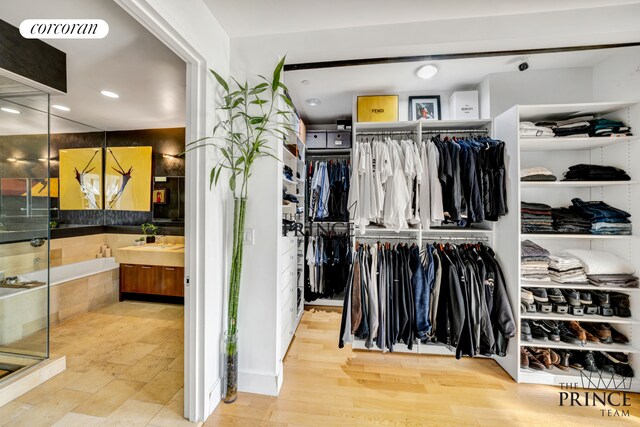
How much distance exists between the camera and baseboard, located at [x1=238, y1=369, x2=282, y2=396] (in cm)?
181

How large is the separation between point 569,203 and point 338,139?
2.43 meters

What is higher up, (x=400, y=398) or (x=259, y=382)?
(x=259, y=382)

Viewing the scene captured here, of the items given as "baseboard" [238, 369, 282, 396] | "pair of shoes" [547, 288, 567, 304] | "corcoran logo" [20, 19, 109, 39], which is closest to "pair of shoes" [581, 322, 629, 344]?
"pair of shoes" [547, 288, 567, 304]

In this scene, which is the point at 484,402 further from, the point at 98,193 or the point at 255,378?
the point at 98,193

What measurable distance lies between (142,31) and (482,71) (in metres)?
2.79

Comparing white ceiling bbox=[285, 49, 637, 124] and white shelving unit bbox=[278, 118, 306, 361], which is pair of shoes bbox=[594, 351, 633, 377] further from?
white shelving unit bbox=[278, 118, 306, 361]

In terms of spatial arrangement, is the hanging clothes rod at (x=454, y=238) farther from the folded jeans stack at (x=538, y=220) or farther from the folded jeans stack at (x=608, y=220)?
the folded jeans stack at (x=608, y=220)

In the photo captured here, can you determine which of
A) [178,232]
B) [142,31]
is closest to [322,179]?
[142,31]

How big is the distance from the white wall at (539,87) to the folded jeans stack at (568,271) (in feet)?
4.57

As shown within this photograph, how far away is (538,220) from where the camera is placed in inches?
80.0

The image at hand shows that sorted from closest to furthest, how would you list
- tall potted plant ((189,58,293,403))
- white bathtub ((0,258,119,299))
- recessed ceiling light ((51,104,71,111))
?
1. tall potted plant ((189,58,293,403))
2. recessed ceiling light ((51,104,71,111))
3. white bathtub ((0,258,119,299))

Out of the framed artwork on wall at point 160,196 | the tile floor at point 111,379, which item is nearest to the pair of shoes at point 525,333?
the tile floor at point 111,379

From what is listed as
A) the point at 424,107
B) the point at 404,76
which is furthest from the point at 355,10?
the point at 424,107

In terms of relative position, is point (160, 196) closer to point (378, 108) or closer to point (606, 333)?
point (378, 108)
